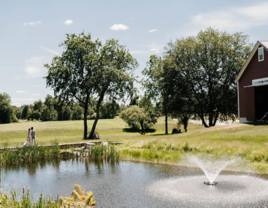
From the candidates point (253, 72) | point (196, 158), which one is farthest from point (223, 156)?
point (253, 72)

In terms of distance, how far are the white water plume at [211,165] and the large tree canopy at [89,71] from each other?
65.8 ft

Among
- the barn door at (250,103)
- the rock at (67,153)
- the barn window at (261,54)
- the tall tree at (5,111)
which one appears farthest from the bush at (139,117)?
the tall tree at (5,111)

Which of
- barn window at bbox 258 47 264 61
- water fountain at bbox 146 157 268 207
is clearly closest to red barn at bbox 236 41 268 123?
barn window at bbox 258 47 264 61

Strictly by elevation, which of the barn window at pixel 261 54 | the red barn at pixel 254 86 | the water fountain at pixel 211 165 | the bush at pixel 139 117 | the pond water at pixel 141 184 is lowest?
the pond water at pixel 141 184

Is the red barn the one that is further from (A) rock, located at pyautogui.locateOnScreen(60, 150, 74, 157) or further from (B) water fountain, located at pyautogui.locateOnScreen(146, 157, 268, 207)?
(A) rock, located at pyautogui.locateOnScreen(60, 150, 74, 157)

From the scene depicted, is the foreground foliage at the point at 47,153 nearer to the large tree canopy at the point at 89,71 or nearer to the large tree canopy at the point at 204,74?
the large tree canopy at the point at 89,71

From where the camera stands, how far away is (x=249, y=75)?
30406 mm

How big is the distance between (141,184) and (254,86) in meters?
23.1

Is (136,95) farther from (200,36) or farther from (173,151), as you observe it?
(173,151)

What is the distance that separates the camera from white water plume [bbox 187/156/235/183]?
43.6 feet

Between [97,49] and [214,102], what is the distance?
19.3 meters

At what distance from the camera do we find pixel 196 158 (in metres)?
17.4

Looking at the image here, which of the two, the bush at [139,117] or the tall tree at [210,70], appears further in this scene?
the bush at [139,117]

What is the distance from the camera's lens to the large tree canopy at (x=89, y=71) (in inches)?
1367
